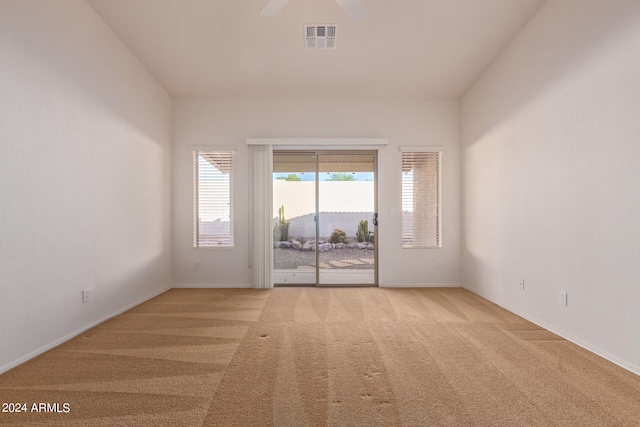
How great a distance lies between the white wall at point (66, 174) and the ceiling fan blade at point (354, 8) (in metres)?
2.42

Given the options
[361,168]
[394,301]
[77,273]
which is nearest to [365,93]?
[361,168]

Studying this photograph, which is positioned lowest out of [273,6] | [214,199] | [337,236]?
[337,236]

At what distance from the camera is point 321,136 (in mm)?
4785

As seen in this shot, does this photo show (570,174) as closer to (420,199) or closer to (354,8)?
(420,199)

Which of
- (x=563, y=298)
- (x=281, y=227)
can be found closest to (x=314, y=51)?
(x=281, y=227)

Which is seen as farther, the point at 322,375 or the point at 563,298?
the point at 563,298

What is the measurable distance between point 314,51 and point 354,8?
1.35m

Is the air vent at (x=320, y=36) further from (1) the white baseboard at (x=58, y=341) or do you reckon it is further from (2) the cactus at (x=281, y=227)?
(1) the white baseboard at (x=58, y=341)

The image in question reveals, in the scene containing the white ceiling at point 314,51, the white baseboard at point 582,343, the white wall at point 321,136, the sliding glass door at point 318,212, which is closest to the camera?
the white baseboard at point 582,343

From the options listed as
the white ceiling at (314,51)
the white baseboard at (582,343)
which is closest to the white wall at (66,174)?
the white ceiling at (314,51)

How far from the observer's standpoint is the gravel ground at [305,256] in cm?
A: 491

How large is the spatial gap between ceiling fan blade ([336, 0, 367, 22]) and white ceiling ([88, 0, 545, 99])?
2.15 feet

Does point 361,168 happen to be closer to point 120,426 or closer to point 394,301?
point 394,301

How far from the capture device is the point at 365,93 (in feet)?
15.2
